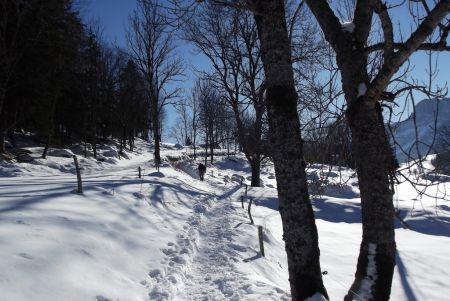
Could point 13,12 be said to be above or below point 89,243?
above

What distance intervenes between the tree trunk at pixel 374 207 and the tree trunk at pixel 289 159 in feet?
1.75

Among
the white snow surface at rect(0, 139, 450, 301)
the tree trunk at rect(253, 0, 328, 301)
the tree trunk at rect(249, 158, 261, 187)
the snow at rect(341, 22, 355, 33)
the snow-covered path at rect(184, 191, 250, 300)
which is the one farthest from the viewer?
the tree trunk at rect(249, 158, 261, 187)

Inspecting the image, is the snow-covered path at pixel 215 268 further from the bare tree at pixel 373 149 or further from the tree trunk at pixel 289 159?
the bare tree at pixel 373 149

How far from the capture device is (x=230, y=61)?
2373cm

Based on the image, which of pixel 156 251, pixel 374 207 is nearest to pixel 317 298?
pixel 374 207

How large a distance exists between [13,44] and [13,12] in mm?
2897

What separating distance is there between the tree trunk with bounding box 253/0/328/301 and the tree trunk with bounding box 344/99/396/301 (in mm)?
533

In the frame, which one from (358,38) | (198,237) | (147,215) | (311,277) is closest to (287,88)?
(358,38)

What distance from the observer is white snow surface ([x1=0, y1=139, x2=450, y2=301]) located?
5.01 meters

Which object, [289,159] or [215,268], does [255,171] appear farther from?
[289,159]

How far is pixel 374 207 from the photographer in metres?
3.89

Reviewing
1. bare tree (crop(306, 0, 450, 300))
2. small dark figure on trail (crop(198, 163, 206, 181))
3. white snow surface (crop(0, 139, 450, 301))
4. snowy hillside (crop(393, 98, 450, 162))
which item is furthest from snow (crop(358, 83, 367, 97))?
small dark figure on trail (crop(198, 163, 206, 181))

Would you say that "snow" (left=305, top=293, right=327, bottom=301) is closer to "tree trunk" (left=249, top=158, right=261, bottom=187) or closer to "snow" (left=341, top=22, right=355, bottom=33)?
"snow" (left=341, top=22, right=355, bottom=33)

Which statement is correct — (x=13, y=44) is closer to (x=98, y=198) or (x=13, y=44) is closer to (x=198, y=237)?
(x=98, y=198)
